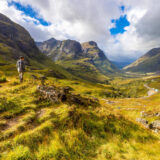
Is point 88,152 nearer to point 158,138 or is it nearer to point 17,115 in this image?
point 17,115

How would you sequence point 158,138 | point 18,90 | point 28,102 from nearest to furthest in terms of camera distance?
point 158,138
point 28,102
point 18,90

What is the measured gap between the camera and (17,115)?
26.2 feet

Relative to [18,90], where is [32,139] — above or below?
below

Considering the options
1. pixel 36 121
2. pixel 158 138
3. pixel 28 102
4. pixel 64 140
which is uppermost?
pixel 28 102

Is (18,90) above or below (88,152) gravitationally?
above

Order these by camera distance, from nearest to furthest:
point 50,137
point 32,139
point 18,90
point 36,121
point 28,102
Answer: point 32,139 < point 50,137 < point 36,121 < point 28,102 < point 18,90

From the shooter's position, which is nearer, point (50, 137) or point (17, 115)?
point (50, 137)

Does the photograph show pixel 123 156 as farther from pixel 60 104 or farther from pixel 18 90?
pixel 18 90

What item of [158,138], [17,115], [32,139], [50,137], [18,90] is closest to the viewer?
[32,139]

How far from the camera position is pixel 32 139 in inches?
226

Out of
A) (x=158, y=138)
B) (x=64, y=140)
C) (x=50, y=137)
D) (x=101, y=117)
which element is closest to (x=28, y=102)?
(x=50, y=137)

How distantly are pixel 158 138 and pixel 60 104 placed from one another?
10035 millimetres

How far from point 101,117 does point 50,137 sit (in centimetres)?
522

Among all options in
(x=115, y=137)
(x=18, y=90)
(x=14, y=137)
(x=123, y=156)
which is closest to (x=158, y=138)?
(x=115, y=137)
